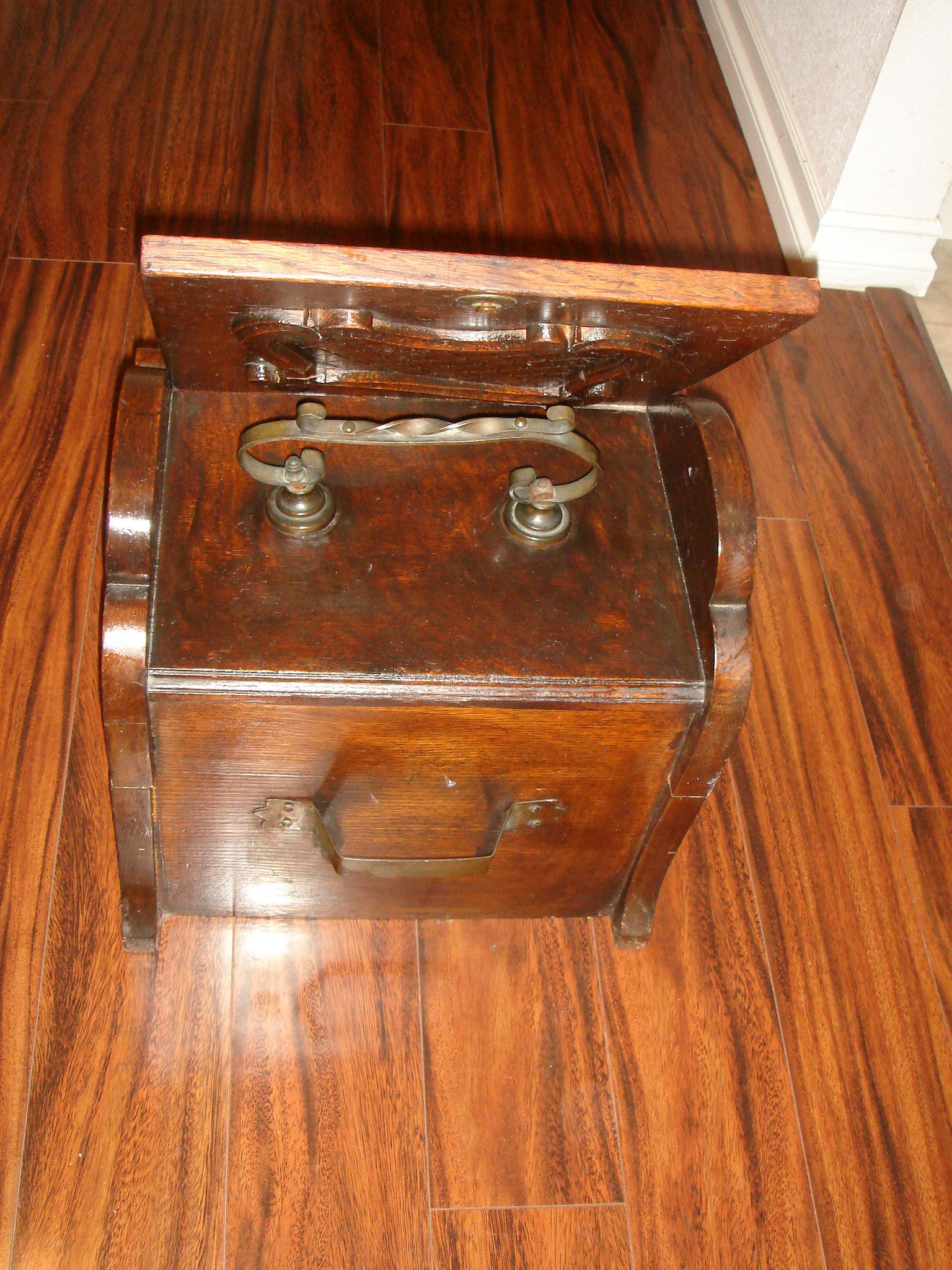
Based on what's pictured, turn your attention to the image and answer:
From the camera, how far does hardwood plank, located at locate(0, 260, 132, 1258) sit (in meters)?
1.12

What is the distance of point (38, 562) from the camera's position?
140 centimetres

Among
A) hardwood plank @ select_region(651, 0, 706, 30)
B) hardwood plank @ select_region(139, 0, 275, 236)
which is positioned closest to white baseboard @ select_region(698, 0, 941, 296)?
hardwood plank @ select_region(651, 0, 706, 30)

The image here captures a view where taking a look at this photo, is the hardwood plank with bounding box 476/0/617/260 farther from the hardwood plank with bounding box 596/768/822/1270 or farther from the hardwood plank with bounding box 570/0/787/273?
the hardwood plank with bounding box 596/768/822/1270

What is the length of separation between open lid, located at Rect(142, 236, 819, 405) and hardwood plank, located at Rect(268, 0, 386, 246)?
845mm

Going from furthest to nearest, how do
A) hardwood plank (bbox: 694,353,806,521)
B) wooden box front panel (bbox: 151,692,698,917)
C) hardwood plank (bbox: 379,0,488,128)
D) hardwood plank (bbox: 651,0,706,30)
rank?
hardwood plank (bbox: 651,0,706,30) < hardwood plank (bbox: 379,0,488,128) < hardwood plank (bbox: 694,353,806,521) < wooden box front panel (bbox: 151,692,698,917)

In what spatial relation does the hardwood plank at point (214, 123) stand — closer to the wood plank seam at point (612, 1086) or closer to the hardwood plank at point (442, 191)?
the hardwood plank at point (442, 191)

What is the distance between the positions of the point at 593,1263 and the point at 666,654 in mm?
569

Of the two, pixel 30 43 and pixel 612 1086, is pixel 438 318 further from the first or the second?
pixel 30 43

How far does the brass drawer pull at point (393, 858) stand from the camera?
101cm

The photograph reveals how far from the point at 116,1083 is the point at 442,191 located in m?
1.41

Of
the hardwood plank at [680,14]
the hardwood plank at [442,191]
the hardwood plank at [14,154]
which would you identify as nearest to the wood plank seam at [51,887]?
the hardwood plank at [14,154]

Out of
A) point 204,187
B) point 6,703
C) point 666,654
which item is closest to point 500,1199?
point 666,654

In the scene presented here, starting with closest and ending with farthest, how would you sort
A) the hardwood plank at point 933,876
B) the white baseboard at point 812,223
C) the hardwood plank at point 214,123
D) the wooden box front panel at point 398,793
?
the wooden box front panel at point 398,793 → the hardwood plank at point 933,876 → the hardwood plank at point 214,123 → the white baseboard at point 812,223

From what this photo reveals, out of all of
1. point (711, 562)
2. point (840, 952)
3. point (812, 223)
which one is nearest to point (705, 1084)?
point (840, 952)
